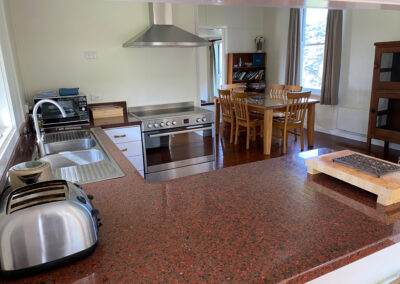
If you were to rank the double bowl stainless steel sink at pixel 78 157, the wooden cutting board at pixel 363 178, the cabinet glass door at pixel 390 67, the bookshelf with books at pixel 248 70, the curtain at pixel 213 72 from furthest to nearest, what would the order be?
the curtain at pixel 213 72 < the bookshelf with books at pixel 248 70 < the cabinet glass door at pixel 390 67 < the double bowl stainless steel sink at pixel 78 157 < the wooden cutting board at pixel 363 178

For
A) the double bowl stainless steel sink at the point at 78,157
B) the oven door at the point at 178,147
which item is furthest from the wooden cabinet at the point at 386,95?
the double bowl stainless steel sink at the point at 78,157

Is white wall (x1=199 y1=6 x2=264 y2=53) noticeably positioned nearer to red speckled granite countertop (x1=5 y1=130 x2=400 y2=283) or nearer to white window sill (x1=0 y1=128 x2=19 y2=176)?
white window sill (x1=0 y1=128 x2=19 y2=176)

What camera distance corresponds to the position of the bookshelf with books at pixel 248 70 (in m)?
6.79

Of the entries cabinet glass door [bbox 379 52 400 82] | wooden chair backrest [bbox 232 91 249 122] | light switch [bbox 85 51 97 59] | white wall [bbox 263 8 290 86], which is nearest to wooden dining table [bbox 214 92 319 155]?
wooden chair backrest [bbox 232 91 249 122]

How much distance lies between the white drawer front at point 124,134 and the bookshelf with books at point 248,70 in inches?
162

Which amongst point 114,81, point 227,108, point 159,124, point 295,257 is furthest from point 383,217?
point 227,108

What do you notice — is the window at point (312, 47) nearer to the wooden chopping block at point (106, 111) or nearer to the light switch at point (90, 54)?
the wooden chopping block at point (106, 111)

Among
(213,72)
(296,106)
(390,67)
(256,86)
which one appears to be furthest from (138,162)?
(213,72)

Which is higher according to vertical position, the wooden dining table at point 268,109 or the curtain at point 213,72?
the curtain at point 213,72

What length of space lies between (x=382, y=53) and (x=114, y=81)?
371 centimetres

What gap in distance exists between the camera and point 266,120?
439cm

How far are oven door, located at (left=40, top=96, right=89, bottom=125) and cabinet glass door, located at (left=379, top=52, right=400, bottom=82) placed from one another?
13.2 feet

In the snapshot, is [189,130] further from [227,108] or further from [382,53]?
[382,53]

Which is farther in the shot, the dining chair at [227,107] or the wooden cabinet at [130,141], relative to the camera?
the dining chair at [227,107]
